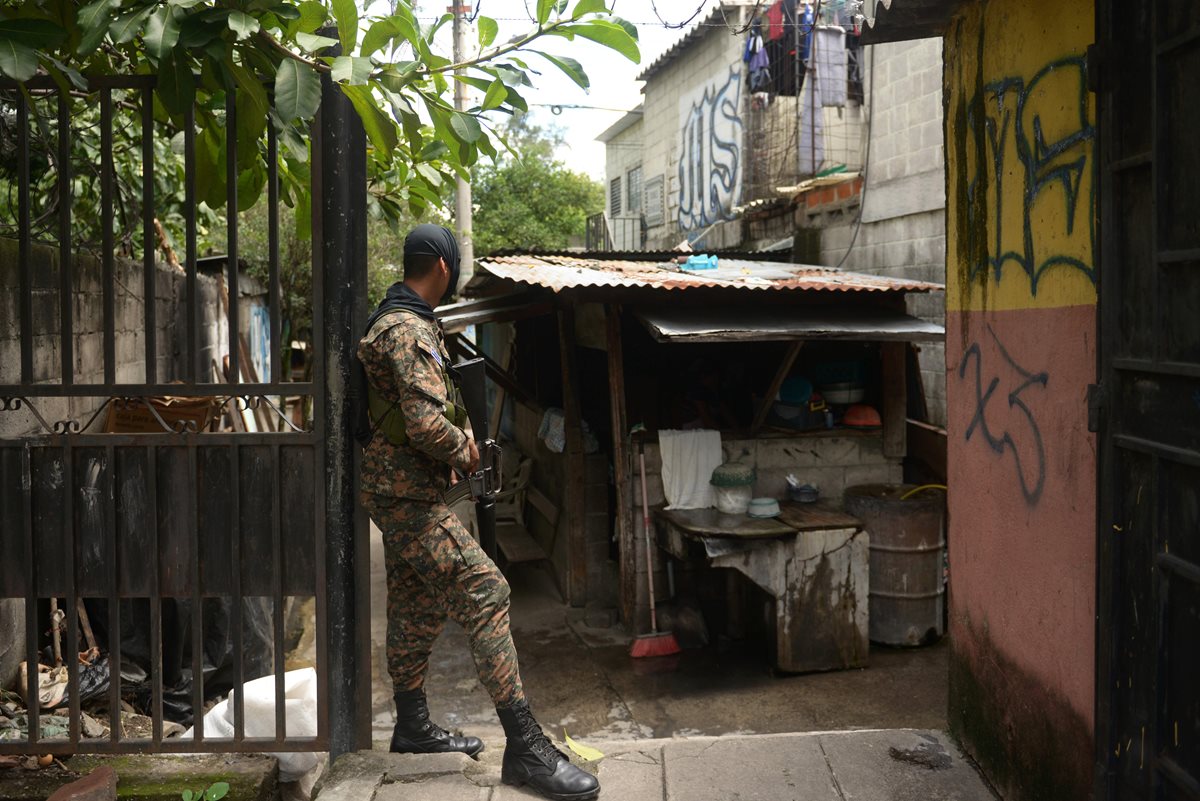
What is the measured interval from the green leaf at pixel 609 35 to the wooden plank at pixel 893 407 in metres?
5.02

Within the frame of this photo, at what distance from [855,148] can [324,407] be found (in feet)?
34.1

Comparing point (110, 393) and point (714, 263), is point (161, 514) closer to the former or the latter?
point (110, 393)

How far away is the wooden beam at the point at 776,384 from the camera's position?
701cm

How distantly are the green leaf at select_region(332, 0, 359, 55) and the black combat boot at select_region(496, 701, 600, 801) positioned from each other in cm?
213

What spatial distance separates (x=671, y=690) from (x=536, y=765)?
3.35 m

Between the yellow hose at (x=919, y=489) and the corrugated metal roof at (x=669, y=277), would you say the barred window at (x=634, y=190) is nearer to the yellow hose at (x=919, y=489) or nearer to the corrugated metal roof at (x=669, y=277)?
the corrugated metal roof at (x=669, y=277)

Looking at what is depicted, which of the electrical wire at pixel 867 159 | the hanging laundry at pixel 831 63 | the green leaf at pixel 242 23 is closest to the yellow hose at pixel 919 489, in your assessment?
the electrical wire at pixel 867 159

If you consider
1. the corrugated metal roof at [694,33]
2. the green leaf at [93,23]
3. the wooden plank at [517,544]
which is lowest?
the wooden plank at [517,544]

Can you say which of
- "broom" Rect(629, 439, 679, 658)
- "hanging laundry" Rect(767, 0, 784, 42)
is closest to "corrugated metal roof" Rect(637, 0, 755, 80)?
"hanging laundry" Rect(767, 0, 784, 42)

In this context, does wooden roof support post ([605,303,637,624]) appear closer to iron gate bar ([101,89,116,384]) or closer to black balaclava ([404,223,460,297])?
black balaclava ([404,223,460,297])

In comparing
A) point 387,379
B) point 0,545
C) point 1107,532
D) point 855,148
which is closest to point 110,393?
point 0,545

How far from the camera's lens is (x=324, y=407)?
3346mm

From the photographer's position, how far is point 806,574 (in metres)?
6.74

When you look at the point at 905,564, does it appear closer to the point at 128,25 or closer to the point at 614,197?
the point at 128,25
